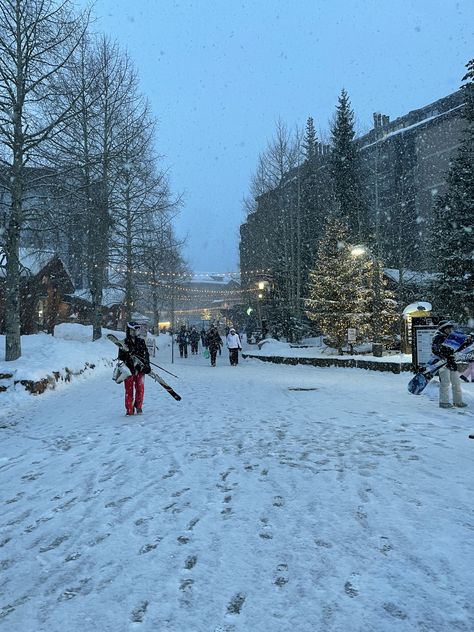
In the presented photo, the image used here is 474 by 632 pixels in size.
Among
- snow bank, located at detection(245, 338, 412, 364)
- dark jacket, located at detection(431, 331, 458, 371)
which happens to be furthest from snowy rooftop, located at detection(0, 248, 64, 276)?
snow bank, located at detection(245, 338, 412, 364)

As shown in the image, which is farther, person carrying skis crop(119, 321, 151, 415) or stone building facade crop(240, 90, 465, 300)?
stone building facade crop(240, 90, 465, 300)

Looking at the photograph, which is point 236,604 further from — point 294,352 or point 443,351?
point 294,352

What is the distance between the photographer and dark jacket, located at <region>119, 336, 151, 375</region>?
29.9 feet

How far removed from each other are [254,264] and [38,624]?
47.8m

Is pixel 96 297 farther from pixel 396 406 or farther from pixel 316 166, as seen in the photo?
pixel 316 166

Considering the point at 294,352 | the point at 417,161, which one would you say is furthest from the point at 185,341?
the point at 417,161

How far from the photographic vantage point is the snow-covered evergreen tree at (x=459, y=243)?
20.8 m

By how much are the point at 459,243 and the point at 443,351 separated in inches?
548

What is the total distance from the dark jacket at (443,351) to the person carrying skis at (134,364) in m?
5.57

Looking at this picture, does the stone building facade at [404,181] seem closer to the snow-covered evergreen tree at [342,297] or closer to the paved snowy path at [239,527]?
the snow-covered evergreen tree at [342,297]

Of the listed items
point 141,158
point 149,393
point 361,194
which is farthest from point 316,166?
point 149,393

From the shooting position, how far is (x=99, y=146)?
79.2ft

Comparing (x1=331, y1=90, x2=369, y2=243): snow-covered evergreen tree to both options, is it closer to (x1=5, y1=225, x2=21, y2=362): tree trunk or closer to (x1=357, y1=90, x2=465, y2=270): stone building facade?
(x1=357, y1=90, x2=465, y2=270): stone building facade

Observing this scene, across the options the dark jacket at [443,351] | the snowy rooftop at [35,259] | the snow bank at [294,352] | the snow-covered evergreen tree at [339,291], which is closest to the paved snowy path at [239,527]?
the dark jacket at [443,351]
